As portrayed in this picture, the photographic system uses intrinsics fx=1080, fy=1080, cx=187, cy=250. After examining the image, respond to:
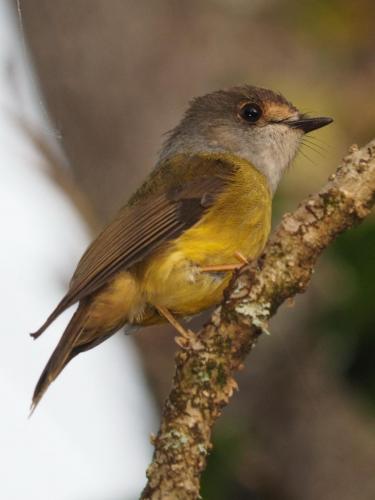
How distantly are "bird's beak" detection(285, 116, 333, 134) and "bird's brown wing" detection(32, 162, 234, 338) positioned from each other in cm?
61

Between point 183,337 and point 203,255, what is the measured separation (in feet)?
2.38

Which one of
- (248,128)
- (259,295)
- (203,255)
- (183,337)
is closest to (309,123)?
(248,128)

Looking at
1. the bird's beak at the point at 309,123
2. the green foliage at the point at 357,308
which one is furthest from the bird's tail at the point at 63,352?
the bird's beak at the point at 309,123

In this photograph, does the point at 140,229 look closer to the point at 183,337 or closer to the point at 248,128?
the point at 183,337

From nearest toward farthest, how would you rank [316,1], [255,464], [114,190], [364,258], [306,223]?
1. [306,223]
2. [364,258]
3. [255,464]
4. [316,1]
5. [114,190]

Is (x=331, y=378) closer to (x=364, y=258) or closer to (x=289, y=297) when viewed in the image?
(x=364, y=258)

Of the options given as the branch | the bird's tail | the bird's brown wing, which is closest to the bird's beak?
the bird's brown wing

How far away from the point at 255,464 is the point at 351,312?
1.06 meters

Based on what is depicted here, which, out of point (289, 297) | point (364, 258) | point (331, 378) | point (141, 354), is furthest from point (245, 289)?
point (141, 354)

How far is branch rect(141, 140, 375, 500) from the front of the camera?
3.41 m

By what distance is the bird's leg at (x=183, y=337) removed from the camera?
139 inches

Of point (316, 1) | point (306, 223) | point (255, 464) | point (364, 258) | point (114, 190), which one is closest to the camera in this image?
point (306, 223)

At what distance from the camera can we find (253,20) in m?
6.70

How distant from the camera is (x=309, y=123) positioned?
557cm
